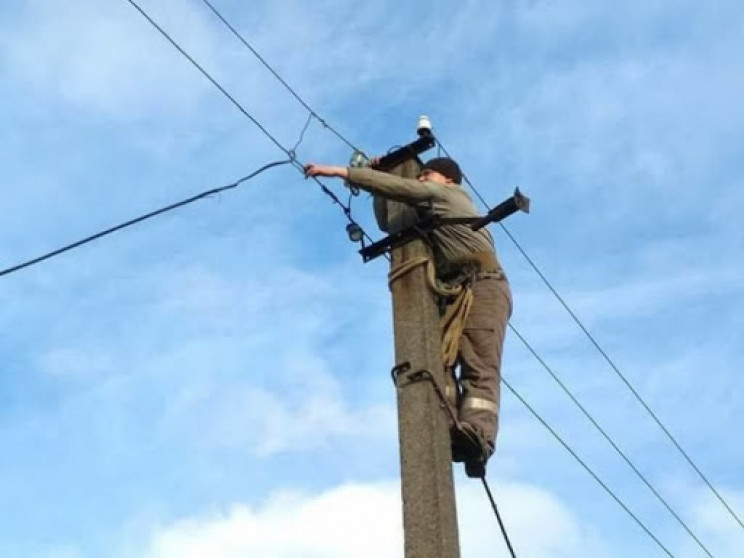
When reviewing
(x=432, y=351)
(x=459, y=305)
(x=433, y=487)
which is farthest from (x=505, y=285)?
(x=433, y=487)

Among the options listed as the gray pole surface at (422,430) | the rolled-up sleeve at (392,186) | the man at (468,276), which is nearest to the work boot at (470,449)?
the man at (468,276)

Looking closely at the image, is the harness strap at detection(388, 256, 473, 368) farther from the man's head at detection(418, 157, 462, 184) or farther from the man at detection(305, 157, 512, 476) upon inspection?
the man's head at detection(418, 157, 462, 184)

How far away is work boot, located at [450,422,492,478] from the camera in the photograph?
4684 millimetres

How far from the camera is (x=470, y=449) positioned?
4.71 meters

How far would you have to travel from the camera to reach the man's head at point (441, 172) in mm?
5438

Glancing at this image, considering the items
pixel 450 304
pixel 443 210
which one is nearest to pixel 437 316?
pixel 450 304

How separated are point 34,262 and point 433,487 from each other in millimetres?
2090

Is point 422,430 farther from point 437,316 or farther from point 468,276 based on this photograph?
point 468,276

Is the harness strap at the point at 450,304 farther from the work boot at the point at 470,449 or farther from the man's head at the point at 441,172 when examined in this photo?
the man's head at the point at 441,172

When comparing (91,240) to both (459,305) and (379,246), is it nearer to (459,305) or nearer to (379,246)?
(379,246)

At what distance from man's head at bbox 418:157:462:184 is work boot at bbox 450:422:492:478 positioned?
1279 mm

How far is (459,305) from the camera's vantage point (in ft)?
16.5

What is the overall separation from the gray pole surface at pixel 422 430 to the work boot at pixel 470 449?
15 cm

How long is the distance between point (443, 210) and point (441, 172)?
0.32 metres
